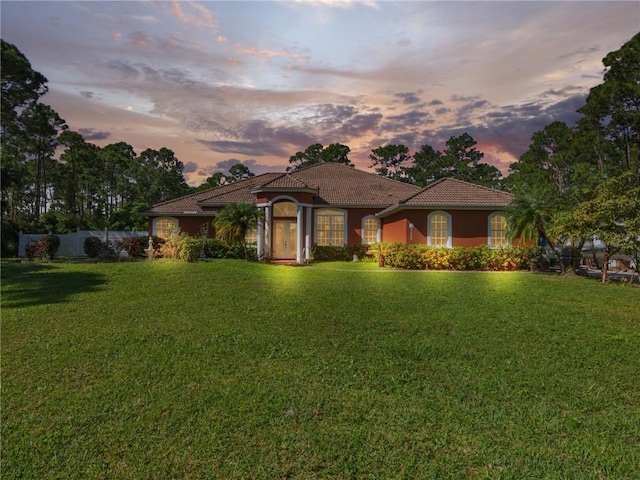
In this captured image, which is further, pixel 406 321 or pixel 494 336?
pixel 406 321

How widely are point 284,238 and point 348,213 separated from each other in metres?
4.46

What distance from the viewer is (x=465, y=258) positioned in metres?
17.4

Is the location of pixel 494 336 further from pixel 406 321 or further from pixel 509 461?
pixel 509 461

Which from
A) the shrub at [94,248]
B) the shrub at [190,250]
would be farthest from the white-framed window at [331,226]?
the shrub at [94,248]

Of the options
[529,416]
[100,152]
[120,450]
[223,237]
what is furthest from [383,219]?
[100,152]

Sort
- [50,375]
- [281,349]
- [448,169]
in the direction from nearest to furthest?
[50,375], [281,349], [448,169]

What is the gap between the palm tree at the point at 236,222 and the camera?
65.8ft

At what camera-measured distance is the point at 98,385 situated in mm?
5422

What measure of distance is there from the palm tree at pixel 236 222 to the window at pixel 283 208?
1630 millimetres

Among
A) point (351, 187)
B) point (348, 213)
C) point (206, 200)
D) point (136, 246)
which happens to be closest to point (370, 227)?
point (348, 213)

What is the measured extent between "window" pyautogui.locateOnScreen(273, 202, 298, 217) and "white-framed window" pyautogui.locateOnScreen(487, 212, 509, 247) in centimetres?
1092

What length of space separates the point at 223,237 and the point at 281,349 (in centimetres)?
1450

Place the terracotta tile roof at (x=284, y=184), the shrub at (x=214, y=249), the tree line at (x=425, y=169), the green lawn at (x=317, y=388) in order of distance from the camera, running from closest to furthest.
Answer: the green lawn at (x=317, y=388) → the tree line at (x=425, y=169) → the shrub at (x=214, y=249) → the terracotta tile roof at (x=284, y=184)

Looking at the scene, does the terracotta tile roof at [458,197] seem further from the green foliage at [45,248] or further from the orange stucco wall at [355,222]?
the green foliage at [45,248]
